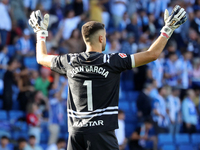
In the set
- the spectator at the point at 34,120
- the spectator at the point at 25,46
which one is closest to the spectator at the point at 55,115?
the spectator at the point at 34,120

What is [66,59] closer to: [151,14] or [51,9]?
[51,9]

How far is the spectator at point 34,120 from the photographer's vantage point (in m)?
9.82

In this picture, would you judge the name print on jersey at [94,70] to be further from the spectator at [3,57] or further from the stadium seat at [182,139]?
the stadium seat at [182,139]

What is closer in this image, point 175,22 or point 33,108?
point 175,22

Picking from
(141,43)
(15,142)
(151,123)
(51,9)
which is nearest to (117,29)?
(141,43)

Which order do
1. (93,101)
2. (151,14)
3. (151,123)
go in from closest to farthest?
(93,101), (151,123), (151,14)

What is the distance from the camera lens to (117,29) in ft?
44.1

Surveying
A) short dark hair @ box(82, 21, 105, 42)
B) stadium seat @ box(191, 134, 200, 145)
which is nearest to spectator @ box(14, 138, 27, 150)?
stadium seat @ box(191, 134, 200, 145)

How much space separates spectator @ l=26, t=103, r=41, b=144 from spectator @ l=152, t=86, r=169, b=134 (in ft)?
11.2

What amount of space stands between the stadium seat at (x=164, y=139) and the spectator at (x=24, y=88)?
4065mm

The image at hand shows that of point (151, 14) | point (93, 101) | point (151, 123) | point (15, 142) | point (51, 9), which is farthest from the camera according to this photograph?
point (151, 14)

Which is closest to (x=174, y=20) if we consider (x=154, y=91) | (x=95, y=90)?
(x=95, y=90)

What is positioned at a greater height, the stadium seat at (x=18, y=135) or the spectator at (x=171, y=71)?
the spectator at (x=171, y=71)

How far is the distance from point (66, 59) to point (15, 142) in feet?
22.4
